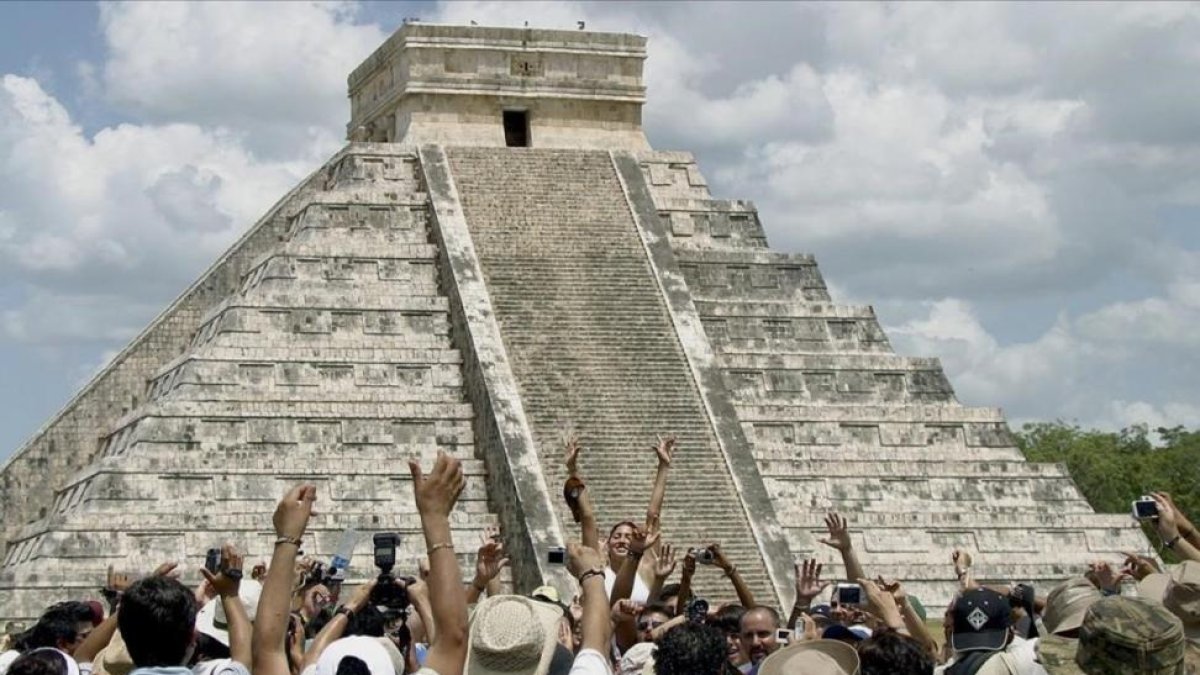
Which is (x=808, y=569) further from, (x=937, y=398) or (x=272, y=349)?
(x=937, y=398)

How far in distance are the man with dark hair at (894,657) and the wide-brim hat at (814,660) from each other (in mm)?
103

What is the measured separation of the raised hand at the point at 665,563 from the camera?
32.2ft

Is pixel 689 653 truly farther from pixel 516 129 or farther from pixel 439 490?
pixel 516 129

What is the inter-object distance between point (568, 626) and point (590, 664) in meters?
1.74

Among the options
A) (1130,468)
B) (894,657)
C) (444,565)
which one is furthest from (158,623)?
(1130,468)

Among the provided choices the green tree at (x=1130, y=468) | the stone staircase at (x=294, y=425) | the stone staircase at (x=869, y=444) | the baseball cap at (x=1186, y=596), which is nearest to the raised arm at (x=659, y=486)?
the baseball cap at (x=1186, y=596)

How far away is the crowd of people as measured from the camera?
6426 mm

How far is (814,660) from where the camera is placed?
22.2ft

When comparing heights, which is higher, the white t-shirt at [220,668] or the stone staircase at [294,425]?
the stone staircase at [294,425]

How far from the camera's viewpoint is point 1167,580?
8.02m

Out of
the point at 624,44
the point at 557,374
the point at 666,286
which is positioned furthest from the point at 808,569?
the point at 624,44

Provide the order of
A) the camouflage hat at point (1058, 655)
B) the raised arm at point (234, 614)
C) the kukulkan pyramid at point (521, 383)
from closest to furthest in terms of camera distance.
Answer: the camouflage hat at point (1058, 655)
the raised arm at point (234, 614)
the kukulkan pyramid at point (521, 383)

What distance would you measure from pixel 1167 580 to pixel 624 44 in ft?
80.3

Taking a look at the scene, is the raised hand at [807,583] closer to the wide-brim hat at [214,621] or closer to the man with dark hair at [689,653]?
the wide-brim hat at [214,621]
